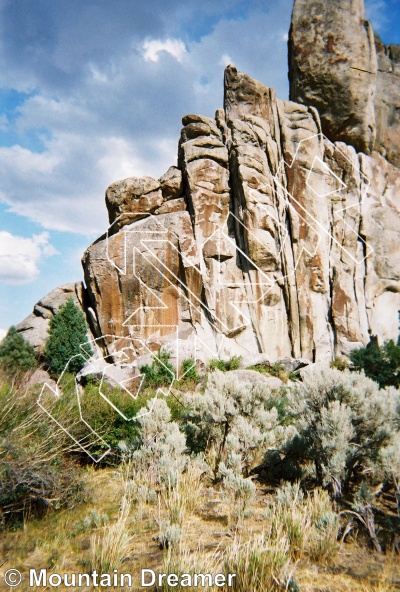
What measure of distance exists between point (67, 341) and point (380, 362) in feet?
46.3

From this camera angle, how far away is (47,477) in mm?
5043

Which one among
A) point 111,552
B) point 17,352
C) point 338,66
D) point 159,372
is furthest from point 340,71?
point 111,552

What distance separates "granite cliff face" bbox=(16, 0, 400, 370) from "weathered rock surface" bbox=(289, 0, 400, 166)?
0.08 m

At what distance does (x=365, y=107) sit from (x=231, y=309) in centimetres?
1601

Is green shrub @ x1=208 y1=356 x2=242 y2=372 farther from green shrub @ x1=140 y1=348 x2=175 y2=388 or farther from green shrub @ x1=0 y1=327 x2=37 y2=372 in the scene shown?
green shrub @ x1=0 y1=327 x2=37 y2=372

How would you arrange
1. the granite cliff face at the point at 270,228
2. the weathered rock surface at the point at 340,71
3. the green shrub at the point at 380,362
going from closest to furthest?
the green shrub at the point at 380,362 → the granite cliff face at the point at 270,228 → the weathered rock surface at the point at 340,71

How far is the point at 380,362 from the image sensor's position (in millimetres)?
18328

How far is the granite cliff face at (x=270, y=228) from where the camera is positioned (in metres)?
21.2

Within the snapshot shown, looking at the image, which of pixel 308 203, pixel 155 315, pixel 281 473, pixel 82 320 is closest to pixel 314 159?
pixel 308 203

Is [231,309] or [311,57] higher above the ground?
[311,57]

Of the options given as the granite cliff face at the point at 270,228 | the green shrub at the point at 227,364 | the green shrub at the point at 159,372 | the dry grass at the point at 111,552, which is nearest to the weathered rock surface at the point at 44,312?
the granite cliff face at the point at 270,228

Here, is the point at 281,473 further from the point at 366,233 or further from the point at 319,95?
the point at 319,95

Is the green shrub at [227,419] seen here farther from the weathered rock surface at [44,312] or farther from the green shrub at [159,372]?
the weathered rock surface at [44,312]

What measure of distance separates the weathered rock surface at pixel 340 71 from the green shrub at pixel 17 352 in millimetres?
21910
